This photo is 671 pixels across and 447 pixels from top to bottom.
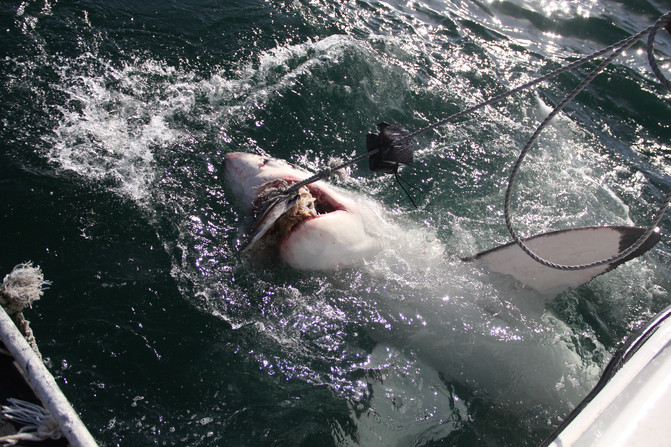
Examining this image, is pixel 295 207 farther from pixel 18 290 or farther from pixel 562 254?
pixel 562 254

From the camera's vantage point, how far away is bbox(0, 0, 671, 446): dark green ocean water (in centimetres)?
248

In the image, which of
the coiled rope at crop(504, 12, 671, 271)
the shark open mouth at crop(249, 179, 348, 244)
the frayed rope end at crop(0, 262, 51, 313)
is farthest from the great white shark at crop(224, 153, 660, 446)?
the frayed rope end at crop(0, 262, 51, 313)

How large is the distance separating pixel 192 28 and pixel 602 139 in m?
5.26

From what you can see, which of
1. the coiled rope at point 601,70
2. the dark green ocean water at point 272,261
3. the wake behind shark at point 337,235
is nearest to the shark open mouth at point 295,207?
the wake behind shark at point 337,235

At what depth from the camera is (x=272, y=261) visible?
2771mm

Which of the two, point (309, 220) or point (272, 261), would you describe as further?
point (272, 261)

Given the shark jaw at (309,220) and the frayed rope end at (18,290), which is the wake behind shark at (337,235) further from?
the frayed rope end at (18,290)

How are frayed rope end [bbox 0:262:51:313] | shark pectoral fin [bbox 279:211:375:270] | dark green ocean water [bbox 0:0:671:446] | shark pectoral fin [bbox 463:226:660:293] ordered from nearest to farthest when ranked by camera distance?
frayed rope end [bbox 0:262:51:313]
dark green ocean water [bbox 0:0:671:446]
shark pectoral fin [bbox 279:211:375:270]
shark pectoral fin [bbox 463:226:660:293]

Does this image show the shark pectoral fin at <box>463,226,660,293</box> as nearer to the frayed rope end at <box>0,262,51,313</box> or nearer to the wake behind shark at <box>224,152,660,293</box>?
the wake behind shark at <box>224,152,660,293</box>

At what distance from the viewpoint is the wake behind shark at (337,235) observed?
2.63 meters

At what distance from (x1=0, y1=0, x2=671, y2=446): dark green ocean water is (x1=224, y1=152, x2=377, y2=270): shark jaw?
137 mm

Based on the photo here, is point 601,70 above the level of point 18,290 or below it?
above

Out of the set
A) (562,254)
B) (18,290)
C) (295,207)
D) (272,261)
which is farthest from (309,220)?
(562,254)

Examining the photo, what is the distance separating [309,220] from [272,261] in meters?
0.39
